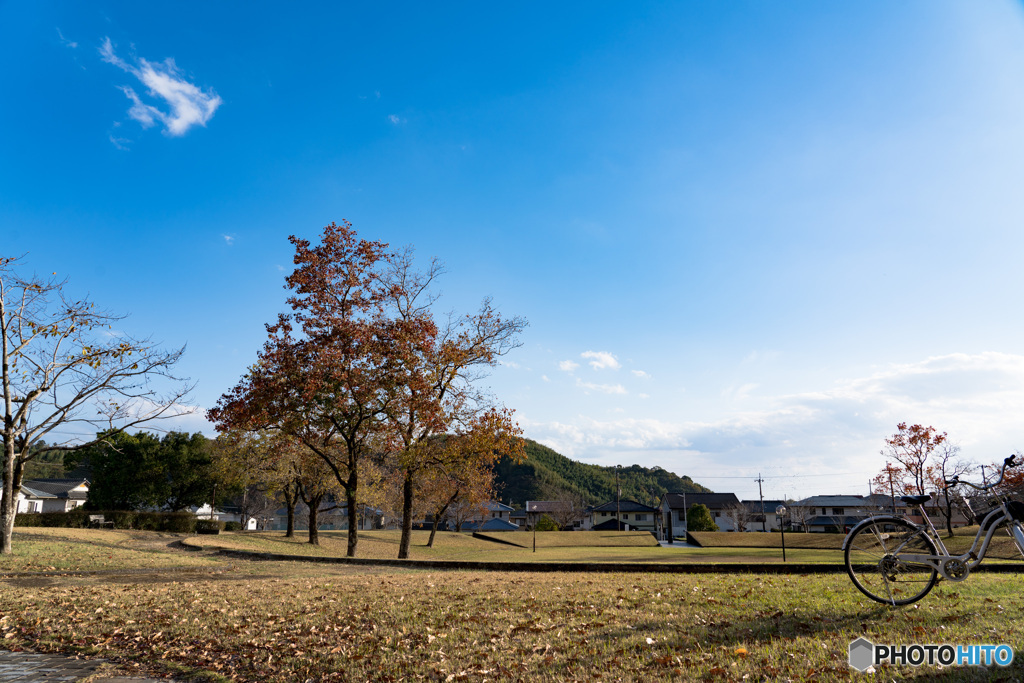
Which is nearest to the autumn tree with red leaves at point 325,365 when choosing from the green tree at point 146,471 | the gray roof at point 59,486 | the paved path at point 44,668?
the paved path at point 44,668

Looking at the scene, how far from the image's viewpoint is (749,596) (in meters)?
7.94

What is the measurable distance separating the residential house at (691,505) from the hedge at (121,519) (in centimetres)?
7336

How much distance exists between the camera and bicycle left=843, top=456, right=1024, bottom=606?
5.70 m

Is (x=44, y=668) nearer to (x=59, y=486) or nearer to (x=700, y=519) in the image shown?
(x=700, y=519)

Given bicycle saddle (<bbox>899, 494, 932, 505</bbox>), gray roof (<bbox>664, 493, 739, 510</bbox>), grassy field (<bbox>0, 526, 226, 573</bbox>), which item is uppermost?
bicycle saddle (<bbox>899, 494, 932, 505</bbox>)

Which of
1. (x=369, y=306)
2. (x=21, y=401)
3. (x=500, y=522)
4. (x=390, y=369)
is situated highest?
(x=369, y=306)

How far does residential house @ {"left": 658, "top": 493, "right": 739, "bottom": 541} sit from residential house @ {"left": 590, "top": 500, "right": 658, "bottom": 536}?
7.86 ft

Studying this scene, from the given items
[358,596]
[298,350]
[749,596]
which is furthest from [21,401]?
[749,596]

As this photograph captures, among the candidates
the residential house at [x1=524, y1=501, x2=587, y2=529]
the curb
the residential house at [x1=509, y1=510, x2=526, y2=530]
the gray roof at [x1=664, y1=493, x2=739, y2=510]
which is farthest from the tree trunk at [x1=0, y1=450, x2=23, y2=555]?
the residential house at [x1=509, y1=510, x2=526, y2=530]

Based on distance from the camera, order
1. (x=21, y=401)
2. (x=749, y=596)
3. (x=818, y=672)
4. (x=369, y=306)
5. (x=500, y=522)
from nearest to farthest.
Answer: (x=818, y=672) → (x=749, y=596) → (x=21, y=401) → (x=369, y=306) → (x=500, y=522)

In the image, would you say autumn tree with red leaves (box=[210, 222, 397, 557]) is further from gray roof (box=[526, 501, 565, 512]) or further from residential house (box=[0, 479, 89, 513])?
gray roof (box=[526, 501, 565, 512])

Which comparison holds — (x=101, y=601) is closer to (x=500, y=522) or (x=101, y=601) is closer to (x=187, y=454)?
(x=187, y=454)

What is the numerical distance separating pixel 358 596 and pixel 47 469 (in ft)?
309

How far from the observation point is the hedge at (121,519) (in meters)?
34.1
